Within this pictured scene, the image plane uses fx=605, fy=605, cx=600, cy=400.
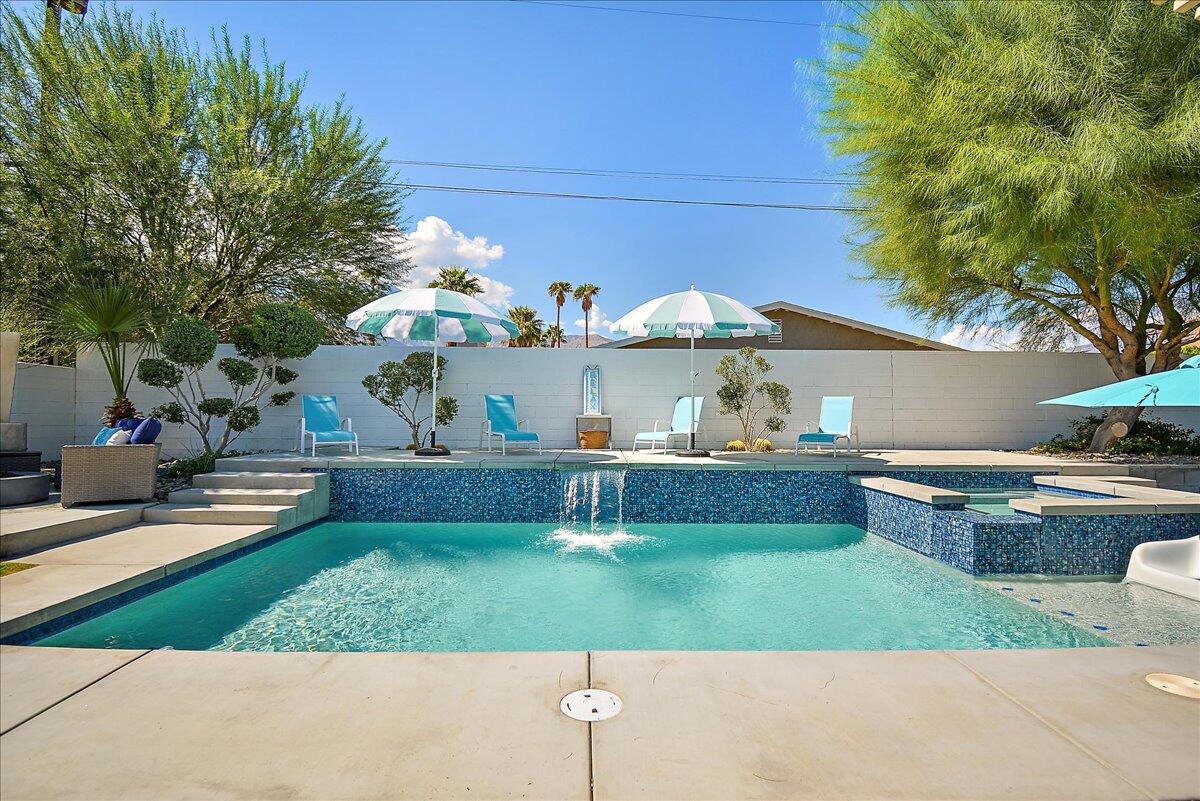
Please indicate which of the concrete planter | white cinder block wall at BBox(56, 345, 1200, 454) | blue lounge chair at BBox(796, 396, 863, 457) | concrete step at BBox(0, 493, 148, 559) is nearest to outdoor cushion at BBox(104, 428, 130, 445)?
concrete step at BBox(0, 493, 148, 559)

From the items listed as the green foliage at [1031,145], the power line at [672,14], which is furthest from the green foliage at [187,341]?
the green foliage at [1031,145]

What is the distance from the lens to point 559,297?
34.9 metres

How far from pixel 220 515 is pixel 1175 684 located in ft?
19.4

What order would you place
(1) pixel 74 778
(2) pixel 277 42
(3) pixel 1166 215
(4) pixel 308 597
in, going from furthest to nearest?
(2) pixel 277 42 → (3) pixel 1166 215 → (4) pixel 308 597 → (1) pixel 74 778

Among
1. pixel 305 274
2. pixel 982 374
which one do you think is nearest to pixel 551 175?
pixel 305 274

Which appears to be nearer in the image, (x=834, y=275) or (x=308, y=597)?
(x=308, y=597)

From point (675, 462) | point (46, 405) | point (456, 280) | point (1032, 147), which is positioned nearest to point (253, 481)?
point (46, 405)

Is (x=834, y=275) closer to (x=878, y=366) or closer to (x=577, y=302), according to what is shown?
(x=878, y=366)

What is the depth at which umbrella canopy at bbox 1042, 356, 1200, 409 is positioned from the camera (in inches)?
149

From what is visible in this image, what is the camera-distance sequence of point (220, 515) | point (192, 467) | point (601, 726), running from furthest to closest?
point (192, 467), point (220, 515), point (601, 726)

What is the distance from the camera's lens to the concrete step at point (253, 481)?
19.4 feet

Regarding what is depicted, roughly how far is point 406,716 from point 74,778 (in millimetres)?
778

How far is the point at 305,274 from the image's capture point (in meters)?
10.9

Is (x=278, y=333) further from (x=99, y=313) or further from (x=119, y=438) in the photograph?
(x=119, y=438)
